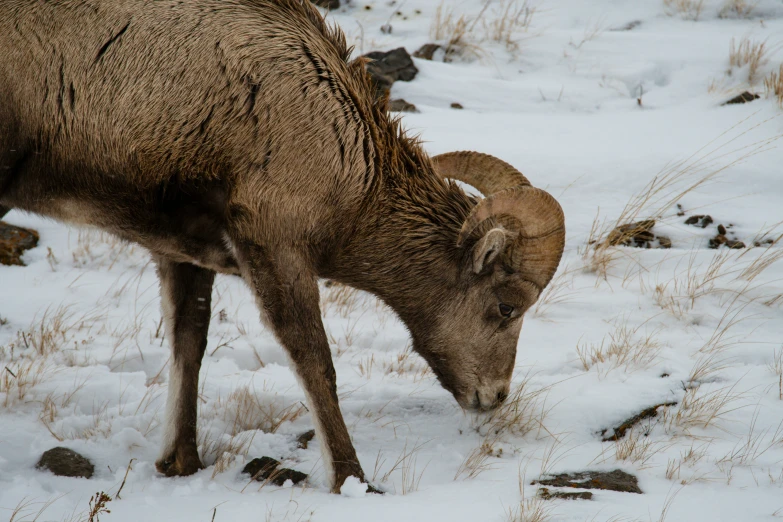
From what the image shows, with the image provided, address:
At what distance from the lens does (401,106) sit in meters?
8.33

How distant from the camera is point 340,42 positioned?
392cm

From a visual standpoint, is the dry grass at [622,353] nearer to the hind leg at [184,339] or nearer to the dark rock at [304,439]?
the dark rock at [304,439]

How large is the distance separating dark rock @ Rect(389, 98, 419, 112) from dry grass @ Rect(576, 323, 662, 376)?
154 inches

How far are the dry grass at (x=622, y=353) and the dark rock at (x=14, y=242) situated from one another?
460 centimetres

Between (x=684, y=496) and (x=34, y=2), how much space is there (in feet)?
11.8

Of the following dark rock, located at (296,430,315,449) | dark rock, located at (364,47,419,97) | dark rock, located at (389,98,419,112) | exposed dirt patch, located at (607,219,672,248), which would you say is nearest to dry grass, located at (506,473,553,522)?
dark rock, located at (296,430,315,449)

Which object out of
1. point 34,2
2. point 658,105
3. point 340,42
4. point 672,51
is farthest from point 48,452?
point 672,51

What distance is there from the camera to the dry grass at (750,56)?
28.1ft

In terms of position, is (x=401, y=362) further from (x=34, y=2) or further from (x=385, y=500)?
(x=34, y=2)

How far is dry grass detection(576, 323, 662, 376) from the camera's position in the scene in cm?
489

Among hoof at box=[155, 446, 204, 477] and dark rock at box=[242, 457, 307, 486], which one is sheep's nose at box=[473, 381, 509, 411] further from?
hoof at box=[155, 446, 204, 477]

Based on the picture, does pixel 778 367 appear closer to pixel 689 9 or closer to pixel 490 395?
pixel 490 395

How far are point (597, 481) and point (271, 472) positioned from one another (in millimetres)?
1543

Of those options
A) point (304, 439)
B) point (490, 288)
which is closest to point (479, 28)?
point (490, 288)
